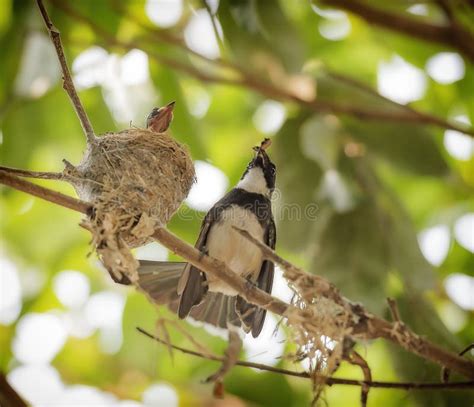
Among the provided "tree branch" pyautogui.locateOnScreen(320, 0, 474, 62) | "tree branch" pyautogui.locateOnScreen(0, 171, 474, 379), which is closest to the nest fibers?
"tree branch" pyautogui.locateOnScreen(0, 171, 474, 379)

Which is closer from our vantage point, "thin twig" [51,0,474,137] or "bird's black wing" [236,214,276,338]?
"bird's black wing" [236,214,276,338]

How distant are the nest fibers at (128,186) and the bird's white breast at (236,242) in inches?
12.6

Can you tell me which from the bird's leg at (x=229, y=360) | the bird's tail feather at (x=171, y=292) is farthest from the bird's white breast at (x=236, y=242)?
the bird's leg at (x=229, y=360)

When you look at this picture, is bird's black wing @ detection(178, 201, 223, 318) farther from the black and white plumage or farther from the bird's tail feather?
the bird's tail feather

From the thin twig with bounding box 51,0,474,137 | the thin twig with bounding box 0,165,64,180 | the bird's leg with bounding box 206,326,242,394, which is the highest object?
the thin twig with bounding box 51,0,474,137

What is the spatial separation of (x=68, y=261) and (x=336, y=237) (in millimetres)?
2542

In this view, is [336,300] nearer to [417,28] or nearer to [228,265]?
[228,265]

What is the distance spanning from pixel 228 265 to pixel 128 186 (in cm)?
94

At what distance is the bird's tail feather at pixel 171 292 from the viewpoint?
3.85 meters

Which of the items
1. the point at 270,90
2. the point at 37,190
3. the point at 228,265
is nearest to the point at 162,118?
the point at 270,90

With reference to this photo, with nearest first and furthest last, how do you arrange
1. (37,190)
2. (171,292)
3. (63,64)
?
(37,190) < (63,64) < (171,292)

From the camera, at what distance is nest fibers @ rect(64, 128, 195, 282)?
2.69 metres

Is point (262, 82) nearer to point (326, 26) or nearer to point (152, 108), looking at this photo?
point (152, 108)

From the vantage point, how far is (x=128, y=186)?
3111mm
